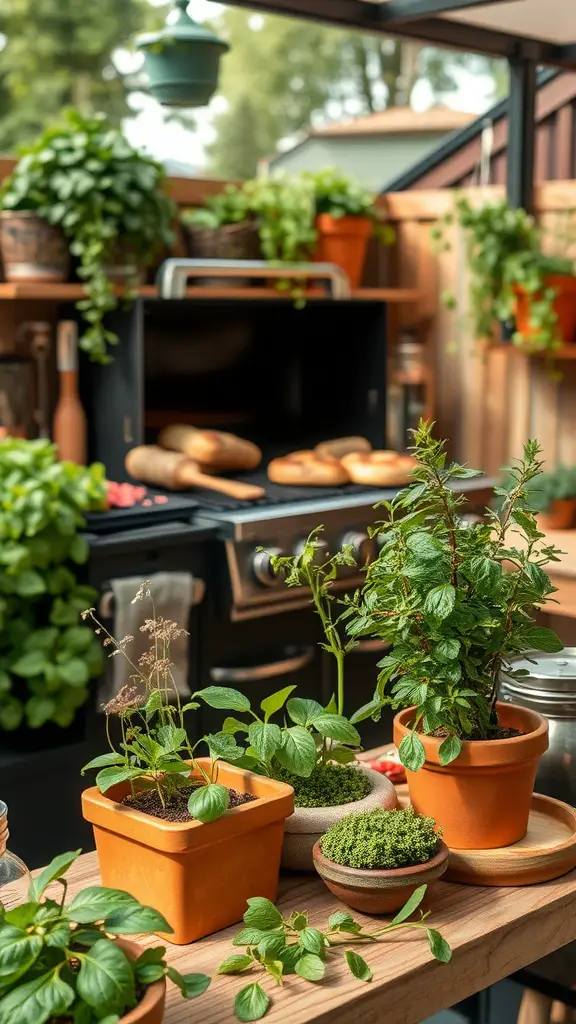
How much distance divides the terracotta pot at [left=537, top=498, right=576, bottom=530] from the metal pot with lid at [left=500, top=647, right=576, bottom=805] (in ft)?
7.35

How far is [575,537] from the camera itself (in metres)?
3.59

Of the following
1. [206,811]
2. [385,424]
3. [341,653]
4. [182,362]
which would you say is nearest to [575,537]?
[385,424]

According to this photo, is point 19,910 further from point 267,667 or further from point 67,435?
point 67,435

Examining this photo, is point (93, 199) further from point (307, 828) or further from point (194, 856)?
point (194, 856)

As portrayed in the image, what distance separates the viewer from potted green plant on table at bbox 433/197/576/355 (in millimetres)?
3898

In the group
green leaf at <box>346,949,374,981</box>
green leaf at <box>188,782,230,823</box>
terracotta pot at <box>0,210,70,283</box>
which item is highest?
terracotta pot at <box>0,210,70,283</box>

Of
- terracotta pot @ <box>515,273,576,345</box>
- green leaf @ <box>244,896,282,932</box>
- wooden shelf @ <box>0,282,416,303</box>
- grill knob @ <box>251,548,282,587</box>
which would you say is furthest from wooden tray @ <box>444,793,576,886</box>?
terracotta pot @ <box>515,273,576,345</box>

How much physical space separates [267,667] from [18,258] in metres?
1.29

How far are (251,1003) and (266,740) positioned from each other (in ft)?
0.93

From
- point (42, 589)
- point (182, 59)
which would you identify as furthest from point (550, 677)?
point (182, 59)

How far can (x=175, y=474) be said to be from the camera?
3348 mm

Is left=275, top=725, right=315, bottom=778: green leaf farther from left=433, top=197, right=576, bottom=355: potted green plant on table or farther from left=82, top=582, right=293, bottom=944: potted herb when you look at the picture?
left=433, top=197, right=576, bottom=355: potted green plant on table

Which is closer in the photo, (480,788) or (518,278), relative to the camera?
(480,788)

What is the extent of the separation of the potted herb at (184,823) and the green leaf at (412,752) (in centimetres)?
12
